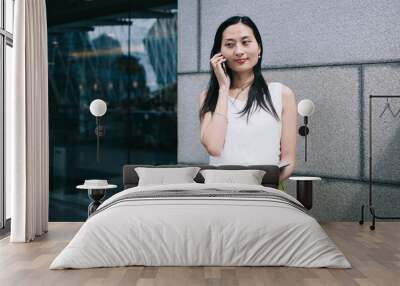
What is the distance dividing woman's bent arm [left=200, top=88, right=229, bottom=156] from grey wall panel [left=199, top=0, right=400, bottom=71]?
44 centimetres

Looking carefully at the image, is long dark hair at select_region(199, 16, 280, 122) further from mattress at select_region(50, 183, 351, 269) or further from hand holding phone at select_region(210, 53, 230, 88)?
mattress at select_region(50, 183, 351, 269)

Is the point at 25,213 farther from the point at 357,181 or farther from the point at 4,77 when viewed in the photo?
the point at 357,181

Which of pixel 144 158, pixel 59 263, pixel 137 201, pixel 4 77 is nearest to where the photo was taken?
pixel 59 263


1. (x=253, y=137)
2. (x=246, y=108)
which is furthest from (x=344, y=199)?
(x=246, y=108)

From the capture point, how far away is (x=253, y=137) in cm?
664

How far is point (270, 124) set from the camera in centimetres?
666

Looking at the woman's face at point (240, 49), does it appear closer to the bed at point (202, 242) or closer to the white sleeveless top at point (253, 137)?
the white sleeveless top at point (253, 137)

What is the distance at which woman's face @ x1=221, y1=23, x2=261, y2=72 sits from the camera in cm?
672

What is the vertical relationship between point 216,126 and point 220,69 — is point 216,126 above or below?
below

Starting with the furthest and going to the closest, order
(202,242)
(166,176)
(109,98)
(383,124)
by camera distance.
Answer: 1. (109,98)
2. (383,124)
3. (166,176)
4. (202,242)

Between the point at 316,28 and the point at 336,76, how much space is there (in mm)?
569

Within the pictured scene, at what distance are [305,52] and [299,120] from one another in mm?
752

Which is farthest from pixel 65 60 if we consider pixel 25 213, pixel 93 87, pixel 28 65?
pixel 25 213

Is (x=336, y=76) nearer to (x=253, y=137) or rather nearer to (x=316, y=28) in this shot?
(x=316, y=28)
